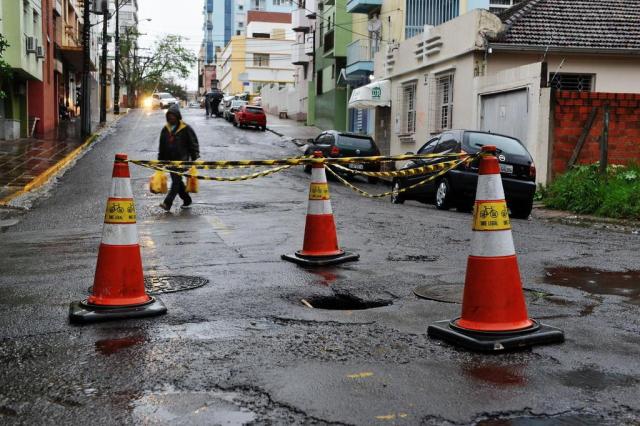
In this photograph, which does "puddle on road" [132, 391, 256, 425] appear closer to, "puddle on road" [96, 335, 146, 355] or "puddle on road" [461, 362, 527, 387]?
"puddle on road" [96, 335, 146, 355]

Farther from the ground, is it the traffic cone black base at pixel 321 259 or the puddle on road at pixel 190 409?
the traffic cone black base at pixel 321 259

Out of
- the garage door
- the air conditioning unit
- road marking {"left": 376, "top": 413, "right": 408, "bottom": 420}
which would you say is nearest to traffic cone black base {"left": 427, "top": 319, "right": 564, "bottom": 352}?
road marking {"left": 376, "top": 413, "right": 408, "bottom": 420}

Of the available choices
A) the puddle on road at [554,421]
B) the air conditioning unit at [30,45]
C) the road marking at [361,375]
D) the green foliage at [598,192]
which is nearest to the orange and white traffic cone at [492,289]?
the road marking at [361,375]

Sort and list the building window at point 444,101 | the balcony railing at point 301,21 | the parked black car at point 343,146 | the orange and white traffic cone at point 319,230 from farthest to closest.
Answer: the balcony railing at point 301,21, the building window at point 444,101, the parked black car at point 343,146, the orange and white traffic cone at point 319,230

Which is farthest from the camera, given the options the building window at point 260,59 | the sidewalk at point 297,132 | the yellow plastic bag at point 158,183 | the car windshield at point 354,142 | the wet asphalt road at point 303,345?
the building window at point 260,59

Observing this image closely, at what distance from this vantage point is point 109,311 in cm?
512

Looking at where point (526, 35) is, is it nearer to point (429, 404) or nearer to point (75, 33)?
point (429, 404)

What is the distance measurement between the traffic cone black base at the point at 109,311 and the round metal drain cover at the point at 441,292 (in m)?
2.02

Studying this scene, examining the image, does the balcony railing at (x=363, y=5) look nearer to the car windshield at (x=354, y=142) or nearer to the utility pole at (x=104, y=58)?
the utility pole at (x=104, y=58)

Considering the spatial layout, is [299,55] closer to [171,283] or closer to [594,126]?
[594,126]

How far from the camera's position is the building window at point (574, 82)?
2136 cm

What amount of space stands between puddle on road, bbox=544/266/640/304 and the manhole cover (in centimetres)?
304

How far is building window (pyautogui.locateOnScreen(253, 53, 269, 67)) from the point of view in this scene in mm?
98812

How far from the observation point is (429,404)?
137 inches
